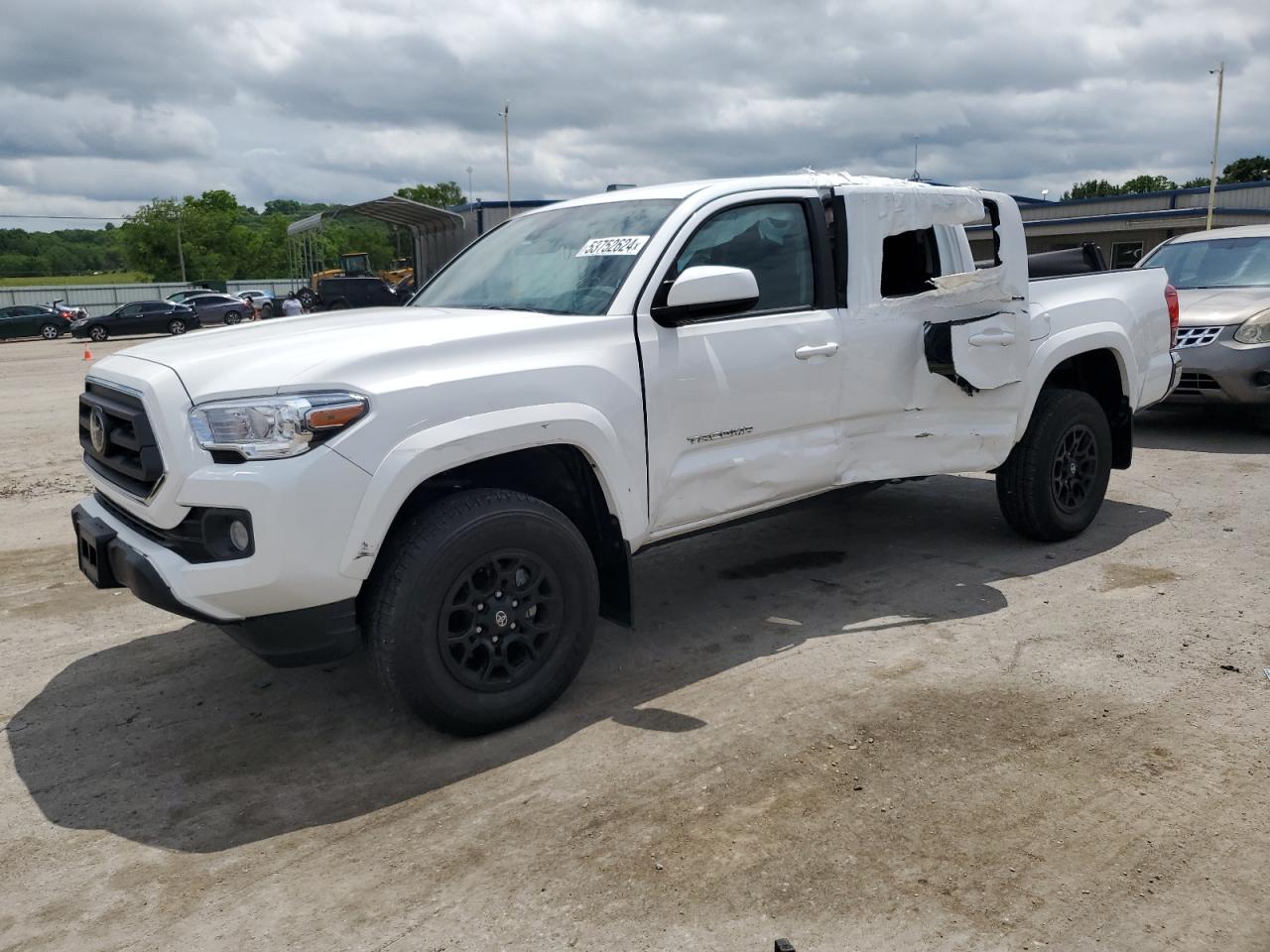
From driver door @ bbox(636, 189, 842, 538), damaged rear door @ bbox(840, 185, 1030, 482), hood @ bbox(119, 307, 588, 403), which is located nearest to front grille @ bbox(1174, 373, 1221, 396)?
damaged rear door @ bbox(840, 185, 1030, 482)

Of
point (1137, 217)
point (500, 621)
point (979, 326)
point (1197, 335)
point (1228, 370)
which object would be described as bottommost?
point (500, 621)

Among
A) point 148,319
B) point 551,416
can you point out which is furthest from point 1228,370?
point 148,319

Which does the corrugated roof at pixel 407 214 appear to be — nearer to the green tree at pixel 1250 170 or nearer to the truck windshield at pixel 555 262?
the truck windshield at pixel 555 262

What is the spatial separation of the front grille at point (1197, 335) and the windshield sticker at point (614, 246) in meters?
6.38

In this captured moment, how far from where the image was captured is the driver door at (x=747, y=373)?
404 cm

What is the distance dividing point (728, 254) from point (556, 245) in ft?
2.50

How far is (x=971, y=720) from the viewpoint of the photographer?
3.69 metres

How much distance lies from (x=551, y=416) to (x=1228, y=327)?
23.6 feet

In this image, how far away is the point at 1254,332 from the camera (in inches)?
333

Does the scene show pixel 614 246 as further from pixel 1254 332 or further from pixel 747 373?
pixel 1254 332

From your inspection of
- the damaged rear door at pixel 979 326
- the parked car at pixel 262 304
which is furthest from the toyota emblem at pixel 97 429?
the parked car at pixel 262 304

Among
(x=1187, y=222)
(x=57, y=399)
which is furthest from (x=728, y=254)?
(x=1187, y=222)

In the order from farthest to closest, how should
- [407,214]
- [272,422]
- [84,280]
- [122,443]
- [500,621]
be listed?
[84,280] → [407,214] → [500,621] → [122,443] → [272,422]

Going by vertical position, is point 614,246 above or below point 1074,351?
above
